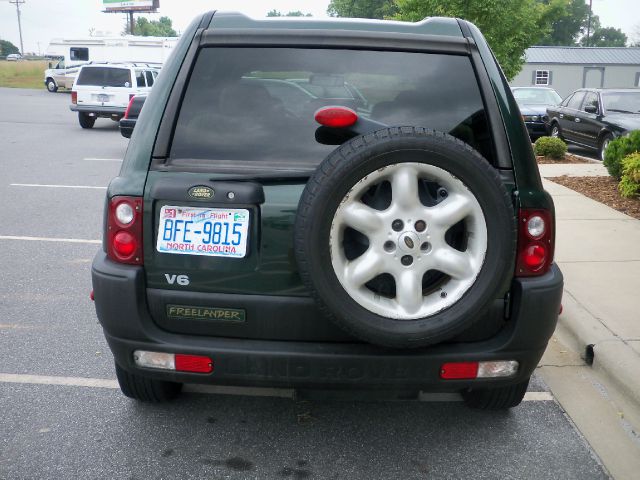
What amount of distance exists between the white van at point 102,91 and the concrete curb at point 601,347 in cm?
1637

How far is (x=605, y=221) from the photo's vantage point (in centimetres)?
786

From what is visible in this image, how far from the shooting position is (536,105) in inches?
745

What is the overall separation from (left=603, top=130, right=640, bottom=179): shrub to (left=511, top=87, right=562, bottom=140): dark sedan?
6.82 meters

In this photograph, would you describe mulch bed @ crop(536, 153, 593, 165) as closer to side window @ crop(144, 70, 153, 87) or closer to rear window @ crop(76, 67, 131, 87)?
rear window @ crop(76, 67, 131, 87)

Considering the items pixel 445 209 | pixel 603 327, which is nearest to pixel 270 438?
pixel 445 209

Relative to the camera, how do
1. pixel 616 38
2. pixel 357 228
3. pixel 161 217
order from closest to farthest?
pixel 357 228
pixel 161 217
pixel 616 38

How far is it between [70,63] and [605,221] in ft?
131

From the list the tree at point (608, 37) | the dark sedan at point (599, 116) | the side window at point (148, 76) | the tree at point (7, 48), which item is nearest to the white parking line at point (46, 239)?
the dark sedan at point (599, 116)

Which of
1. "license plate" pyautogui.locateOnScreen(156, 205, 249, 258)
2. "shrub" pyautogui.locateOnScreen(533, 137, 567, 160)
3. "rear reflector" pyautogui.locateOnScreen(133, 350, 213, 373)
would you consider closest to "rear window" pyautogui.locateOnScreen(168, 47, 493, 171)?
"license plate" pyautogui.locateOnScreen(156, 205, 249, 258)

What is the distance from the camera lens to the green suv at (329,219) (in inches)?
101

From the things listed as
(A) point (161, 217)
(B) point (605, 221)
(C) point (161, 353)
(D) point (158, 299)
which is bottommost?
(B) point (605, 221)

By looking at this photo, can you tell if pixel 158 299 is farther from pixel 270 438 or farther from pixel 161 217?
pixel 270 438

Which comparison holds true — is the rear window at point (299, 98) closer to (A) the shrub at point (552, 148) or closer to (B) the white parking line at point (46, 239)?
(B) the white parking line at point (46, 239)

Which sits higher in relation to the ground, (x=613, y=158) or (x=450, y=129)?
(x=450, y=129)
